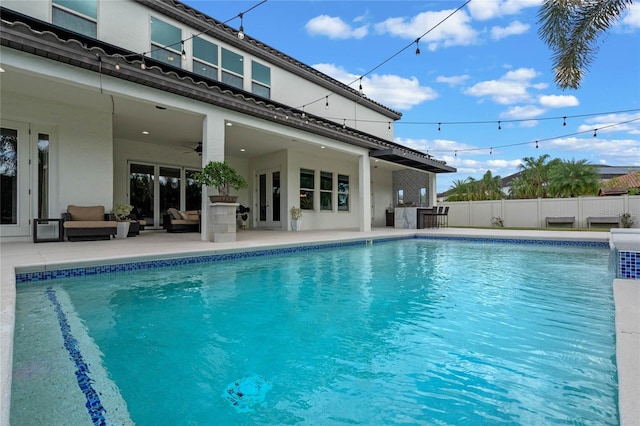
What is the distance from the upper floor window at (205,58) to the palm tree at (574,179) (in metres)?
17.1

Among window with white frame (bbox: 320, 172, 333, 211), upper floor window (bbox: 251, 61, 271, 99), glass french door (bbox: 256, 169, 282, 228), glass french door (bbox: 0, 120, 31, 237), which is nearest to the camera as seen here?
glass french door (bbox: 0, 120, 31, 237)

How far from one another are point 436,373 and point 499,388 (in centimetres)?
35

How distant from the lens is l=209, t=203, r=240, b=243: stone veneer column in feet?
23.8

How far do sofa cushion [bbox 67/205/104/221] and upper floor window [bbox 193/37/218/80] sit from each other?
484cm

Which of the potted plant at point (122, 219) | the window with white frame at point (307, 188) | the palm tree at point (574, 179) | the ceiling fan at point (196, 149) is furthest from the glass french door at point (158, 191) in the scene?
the palm tree at point (574, 179)

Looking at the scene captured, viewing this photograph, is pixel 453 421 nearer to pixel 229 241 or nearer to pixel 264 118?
pixel 229 241

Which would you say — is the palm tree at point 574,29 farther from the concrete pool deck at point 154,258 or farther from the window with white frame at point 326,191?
the window with white frame at point 326,191

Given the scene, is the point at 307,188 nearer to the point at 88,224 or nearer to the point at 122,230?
the point at 122,230

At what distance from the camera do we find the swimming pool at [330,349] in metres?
1.69

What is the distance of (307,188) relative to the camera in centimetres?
1329

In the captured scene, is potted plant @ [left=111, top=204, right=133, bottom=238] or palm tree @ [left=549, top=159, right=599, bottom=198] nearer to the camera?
potted plant @ [left=111, top=204, right=133, bottom=238]

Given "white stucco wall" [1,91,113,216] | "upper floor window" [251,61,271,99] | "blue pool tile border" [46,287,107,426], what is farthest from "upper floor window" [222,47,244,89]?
"blue pool tile border" [46,287,107,426]

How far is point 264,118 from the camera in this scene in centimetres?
821

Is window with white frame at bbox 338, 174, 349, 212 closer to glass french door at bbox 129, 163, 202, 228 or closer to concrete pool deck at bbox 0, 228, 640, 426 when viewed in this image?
glass french door at bbox 129, 163, 202, 228
